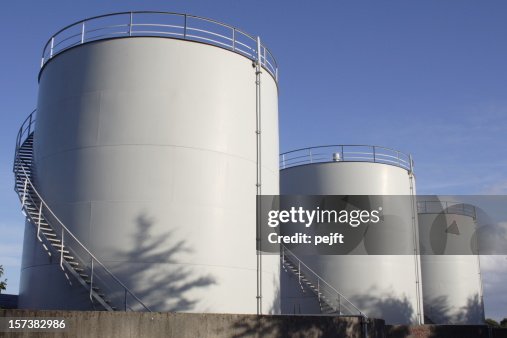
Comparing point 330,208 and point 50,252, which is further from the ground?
point 330,208

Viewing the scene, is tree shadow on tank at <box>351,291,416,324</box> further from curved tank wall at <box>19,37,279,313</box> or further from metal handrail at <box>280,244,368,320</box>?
curved tank wall at <box>19,37,279,313</box>

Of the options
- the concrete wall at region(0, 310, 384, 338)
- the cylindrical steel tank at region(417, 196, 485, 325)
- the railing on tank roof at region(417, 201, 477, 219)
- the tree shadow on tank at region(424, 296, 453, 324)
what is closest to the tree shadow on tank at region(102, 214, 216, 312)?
the concrete wall at region(0, 310, 384, 338)

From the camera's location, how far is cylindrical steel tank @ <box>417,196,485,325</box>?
31016mm

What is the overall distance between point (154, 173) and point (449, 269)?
853 inches

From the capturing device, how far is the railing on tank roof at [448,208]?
34.1 metres

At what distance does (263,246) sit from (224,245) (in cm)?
175

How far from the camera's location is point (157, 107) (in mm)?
15539

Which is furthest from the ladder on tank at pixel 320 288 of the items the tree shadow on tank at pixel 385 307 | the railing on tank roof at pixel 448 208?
the railing on tank roof at pixel 448 208

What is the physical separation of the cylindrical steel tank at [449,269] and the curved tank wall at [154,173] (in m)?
17.0

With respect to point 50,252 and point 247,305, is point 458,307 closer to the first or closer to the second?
point 247,305

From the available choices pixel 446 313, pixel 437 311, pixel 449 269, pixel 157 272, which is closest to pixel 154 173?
pixel 157 272

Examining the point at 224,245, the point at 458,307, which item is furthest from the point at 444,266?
the point at 224,245

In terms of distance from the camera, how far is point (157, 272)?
14594 mm

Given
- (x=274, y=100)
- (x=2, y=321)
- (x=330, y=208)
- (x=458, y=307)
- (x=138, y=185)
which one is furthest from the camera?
(x=458, y=307)
